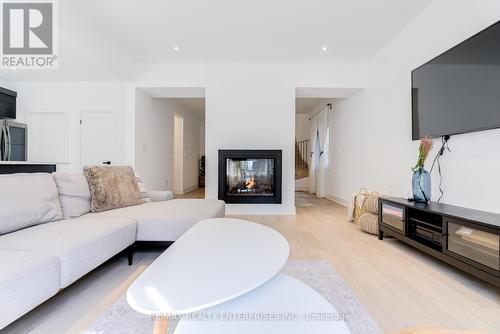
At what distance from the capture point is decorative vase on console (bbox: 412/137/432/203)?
248cm

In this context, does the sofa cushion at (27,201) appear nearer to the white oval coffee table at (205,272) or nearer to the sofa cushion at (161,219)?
the sofa cushion at (161,219)

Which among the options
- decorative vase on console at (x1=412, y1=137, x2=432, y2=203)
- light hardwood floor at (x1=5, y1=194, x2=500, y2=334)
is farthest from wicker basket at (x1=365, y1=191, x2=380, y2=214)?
decorative vase on console at (x1=412, y1=137, x2=432, y2=203)

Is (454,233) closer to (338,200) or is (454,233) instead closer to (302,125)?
(338,200)

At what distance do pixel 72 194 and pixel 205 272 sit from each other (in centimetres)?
177

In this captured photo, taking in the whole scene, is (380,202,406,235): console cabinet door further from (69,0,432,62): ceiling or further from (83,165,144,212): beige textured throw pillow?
(83,165,144,212): beige textured throw pillow

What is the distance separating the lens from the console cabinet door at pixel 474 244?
5.06ft

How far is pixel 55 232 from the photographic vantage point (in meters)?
1.57

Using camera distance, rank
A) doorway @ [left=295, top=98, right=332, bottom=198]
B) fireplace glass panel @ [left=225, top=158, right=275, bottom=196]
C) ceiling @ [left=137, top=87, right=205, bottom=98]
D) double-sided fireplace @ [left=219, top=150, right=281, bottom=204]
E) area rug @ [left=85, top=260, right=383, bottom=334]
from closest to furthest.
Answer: area rug @ [left=85, top=260, right=383, bottom=334]
double-sided fireplace @ [left=219, top=150, right=281, bottom=204]
fireplace glass panel @ [left=225, top=158, right=275, bottom=196]
ceiling @ [left=137, top=87, right=205, bottom=98]
doorway @ [left=295, top=98, right=332, bottom=198]

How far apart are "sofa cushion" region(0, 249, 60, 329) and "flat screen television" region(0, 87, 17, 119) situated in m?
4.66

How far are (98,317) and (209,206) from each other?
1340mm

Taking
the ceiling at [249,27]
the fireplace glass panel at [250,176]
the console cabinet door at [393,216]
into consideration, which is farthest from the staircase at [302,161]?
the console cabinet door at [393,216]

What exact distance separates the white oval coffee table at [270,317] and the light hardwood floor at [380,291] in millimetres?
707

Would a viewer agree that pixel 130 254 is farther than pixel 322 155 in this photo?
No

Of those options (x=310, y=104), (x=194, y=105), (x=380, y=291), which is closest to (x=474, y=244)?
(x=380, y=291)
